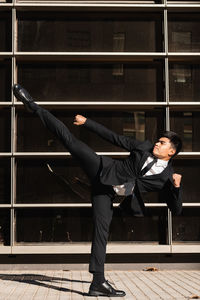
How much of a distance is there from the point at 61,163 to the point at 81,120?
3127 millimetres

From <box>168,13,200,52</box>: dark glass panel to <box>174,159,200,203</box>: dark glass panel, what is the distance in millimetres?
2171

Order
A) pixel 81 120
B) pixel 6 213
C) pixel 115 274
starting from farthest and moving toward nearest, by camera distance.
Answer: pixel 6 213 < pixel 115 274 < pixel 81 120

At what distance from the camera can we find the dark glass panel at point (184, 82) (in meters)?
10.0

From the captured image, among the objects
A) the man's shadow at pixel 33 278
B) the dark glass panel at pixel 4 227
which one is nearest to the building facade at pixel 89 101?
the dark glass panel at pixel 4 227

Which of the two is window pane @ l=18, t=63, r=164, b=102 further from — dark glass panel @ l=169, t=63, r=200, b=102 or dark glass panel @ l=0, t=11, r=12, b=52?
dark glass panel @ l=0, t=11, r=12, b=52

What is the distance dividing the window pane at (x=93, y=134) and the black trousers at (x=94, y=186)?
2622mm

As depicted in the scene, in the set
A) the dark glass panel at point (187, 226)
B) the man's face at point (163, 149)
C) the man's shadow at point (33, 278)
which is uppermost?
the man's face at point (163, 149)

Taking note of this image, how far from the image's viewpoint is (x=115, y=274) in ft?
29.7

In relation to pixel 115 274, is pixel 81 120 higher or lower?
higher

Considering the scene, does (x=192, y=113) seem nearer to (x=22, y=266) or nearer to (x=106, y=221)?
(x=106, y=221)

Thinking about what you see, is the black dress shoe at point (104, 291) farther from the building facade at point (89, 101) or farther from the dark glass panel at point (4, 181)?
the dark glass panel at point (4, 181)

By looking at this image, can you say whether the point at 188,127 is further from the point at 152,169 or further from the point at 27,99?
the point at 27,99

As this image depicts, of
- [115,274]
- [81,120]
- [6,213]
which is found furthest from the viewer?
[6,213]

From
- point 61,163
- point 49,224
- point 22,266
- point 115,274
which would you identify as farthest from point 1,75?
point 115,274
